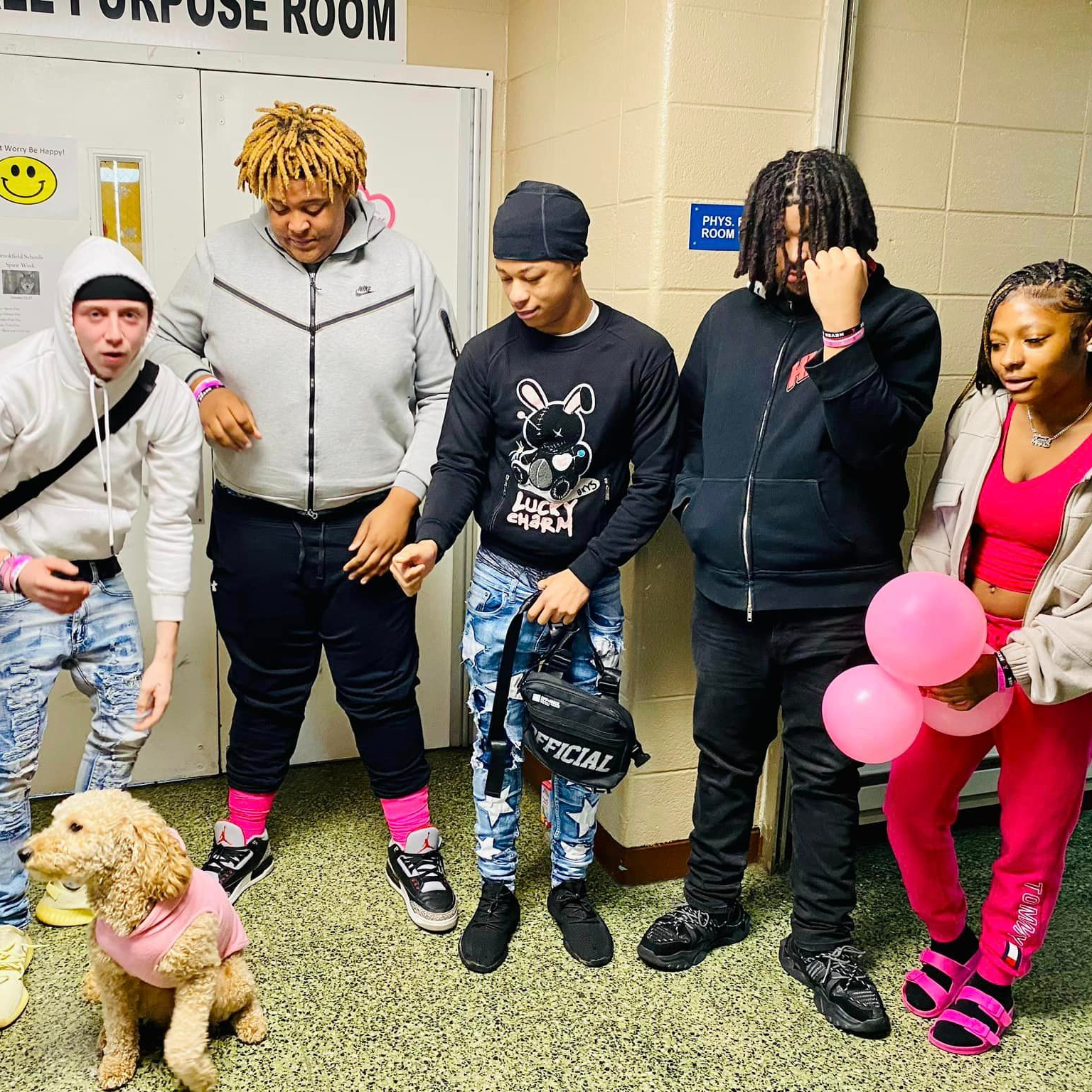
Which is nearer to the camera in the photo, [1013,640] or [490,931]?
[1013,640]

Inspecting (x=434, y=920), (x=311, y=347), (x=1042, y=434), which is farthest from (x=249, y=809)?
(x=1042, y=434)

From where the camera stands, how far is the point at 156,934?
5.73ft

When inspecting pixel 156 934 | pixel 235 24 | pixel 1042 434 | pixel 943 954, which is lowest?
pixel 943 954

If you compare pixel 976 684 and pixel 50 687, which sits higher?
pixel 976 684

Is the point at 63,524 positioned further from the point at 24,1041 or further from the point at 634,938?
the point at 634,938

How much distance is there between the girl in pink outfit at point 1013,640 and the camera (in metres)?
1.76

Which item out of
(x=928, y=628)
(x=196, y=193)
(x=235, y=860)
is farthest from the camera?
(x=196, y=193)

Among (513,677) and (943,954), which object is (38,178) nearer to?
(513,677)

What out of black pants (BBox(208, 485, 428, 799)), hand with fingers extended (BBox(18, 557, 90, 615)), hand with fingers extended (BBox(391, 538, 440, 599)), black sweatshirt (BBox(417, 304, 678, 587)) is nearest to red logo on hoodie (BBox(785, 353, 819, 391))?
black sweatshirt (BBox(417, 304, 678, 587))

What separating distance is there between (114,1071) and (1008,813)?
161 cm

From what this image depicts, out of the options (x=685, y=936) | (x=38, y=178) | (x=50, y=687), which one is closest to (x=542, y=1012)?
(x=685, y=936)

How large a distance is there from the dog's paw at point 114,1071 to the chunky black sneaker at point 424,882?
0.65 m

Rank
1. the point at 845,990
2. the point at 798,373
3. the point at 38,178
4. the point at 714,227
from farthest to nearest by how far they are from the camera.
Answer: the point at 38,178 → the point at 714,227 → the point at 845,990 → the point at 798,373

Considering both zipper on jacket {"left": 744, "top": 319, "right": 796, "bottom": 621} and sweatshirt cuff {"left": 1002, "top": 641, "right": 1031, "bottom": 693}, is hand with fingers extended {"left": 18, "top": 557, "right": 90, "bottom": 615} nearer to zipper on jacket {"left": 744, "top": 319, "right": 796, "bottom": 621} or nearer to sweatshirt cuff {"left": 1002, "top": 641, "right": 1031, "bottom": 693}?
zipper on jacket {"left": 744, "top": 319, "right": 796, "bottom": 621}
